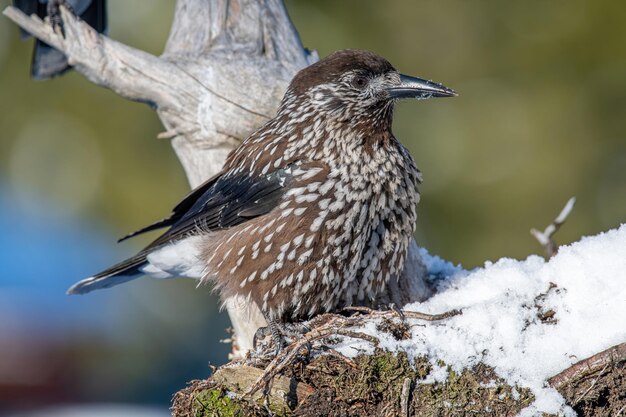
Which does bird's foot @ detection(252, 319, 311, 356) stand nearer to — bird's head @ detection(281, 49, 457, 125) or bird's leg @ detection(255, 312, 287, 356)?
bird's leg @ detection(255, 312, 287, 356)

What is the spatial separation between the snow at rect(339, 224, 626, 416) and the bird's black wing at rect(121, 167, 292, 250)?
3.32 feet

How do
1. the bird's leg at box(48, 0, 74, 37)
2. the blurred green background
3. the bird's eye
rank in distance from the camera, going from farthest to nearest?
the blurred green background < the bird's leg at box(48, 0, 74, 37) < the bird's eye

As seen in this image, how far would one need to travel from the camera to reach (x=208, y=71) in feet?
15.6

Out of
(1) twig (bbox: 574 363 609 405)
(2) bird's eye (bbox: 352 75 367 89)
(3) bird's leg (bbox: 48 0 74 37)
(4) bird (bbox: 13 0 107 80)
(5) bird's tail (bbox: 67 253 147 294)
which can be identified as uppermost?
(4) bird (bbox: 13 0 107 80)

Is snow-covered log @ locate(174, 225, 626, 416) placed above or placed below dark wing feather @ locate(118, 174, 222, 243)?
below

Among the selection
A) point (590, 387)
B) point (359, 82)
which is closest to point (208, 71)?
point (359, 82)

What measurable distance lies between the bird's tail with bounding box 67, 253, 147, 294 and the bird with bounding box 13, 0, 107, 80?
68.7 inches

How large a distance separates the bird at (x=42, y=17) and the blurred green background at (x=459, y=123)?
2.22 metres

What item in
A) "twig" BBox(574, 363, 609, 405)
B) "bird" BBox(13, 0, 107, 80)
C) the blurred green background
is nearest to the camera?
"twig" BBox(574, 363, 609, 405)

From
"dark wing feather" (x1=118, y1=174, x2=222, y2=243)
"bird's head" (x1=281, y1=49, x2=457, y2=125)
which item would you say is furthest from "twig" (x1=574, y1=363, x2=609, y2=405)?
"dark wing feather" (x1=118, y1=174, x2=222, y2=243)

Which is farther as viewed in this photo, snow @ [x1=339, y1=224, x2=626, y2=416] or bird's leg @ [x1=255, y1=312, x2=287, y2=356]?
bird's leg @ [x1=255, y1=312, x2=287, y2=356]

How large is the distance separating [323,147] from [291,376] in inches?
52.2

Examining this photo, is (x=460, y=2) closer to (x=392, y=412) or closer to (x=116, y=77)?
(x=116, y=77)

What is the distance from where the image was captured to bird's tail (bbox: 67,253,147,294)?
15.1ft
